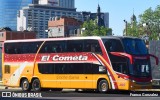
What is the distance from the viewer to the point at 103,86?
3189cm

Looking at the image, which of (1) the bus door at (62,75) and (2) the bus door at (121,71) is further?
(1) the bus door at (62,75)

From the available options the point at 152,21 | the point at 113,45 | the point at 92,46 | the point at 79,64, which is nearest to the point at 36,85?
the point at 79,64

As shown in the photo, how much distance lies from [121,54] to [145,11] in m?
55.8

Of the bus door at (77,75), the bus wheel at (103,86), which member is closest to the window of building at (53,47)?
the bus door at (77,75)

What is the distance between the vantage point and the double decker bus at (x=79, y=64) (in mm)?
31234

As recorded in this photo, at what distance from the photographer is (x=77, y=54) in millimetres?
33188

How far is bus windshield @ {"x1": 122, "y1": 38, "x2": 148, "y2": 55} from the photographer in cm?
3130

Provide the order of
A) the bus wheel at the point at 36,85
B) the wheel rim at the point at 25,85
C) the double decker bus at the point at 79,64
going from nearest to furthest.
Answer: the double decker bus at the point at 79,64
the bus wheel at the point at 36,85
the wheel rim at the point at 25,85

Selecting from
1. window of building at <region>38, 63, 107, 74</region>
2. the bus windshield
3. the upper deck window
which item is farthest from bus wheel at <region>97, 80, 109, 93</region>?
the bus windshield

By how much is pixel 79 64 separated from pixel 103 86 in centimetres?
262

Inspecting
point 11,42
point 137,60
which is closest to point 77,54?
point 137,60

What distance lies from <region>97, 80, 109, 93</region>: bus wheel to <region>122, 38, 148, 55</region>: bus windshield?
9.44 feet

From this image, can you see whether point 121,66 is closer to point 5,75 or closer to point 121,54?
point 121,54

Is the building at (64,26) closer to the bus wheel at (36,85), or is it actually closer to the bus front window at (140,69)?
the bus wheel at (36,85)
